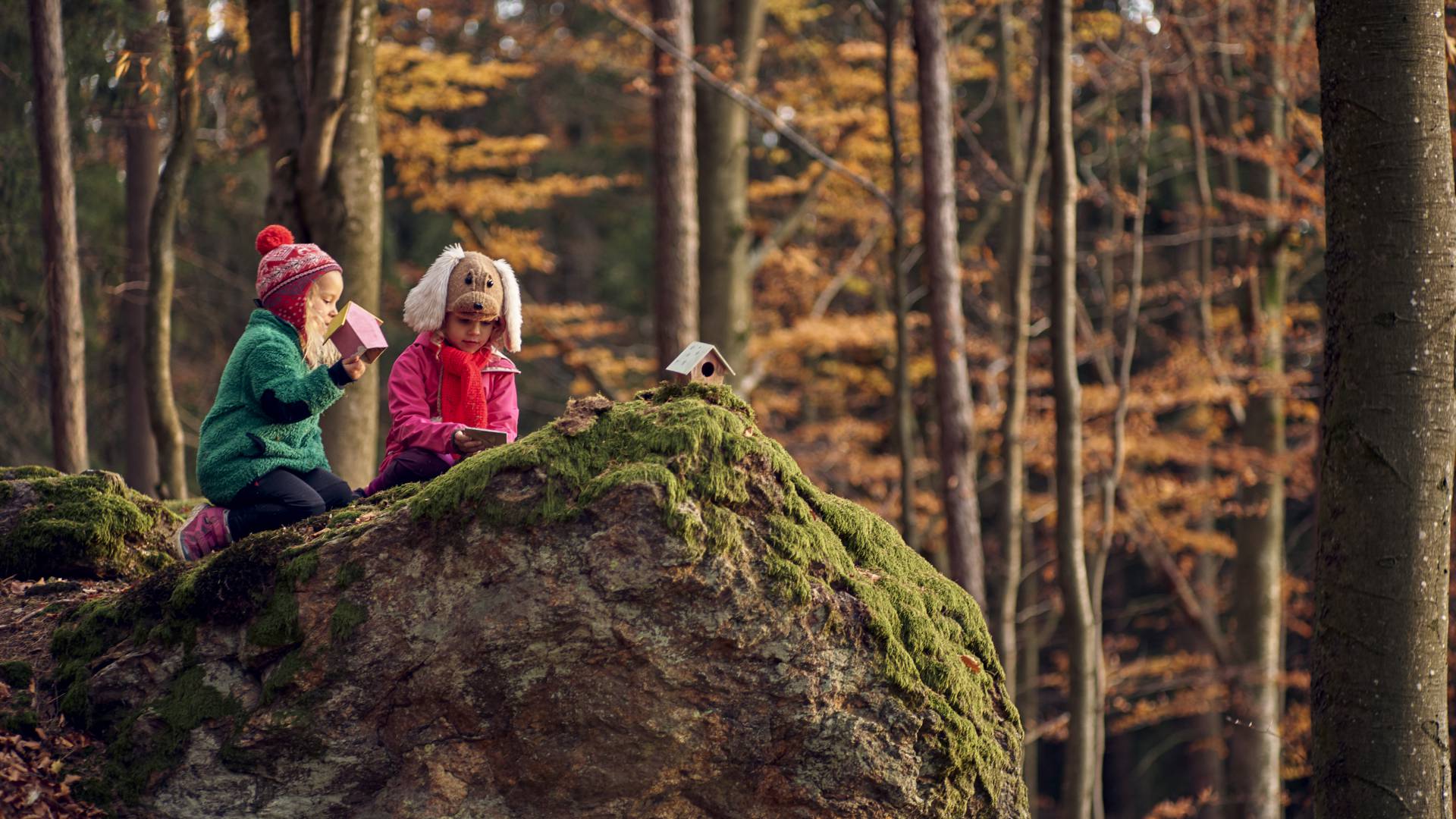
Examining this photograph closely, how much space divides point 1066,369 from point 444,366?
17.8 ft

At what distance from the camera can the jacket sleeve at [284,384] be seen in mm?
4727

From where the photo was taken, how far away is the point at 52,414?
819 cm

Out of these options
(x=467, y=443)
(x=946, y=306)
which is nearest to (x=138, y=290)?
(x=946, y=306)

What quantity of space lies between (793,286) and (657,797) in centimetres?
1458

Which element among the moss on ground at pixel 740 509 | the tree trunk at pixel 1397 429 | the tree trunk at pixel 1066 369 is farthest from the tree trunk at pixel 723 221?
the tree trunk at pixel 1397 429

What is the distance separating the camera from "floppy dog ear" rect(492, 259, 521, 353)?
510 cm

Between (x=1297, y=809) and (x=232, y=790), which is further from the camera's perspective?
(x=1297, y=809)

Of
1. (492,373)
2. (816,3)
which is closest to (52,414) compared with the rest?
(492,373)

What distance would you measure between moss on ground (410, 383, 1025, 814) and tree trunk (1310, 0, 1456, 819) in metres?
1.21

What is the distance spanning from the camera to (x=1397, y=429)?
4145mm

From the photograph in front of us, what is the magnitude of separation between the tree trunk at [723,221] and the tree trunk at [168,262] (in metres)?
5.64

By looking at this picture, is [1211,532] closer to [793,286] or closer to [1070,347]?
[793,286]

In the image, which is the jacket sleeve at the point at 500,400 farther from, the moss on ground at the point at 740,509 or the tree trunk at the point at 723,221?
the tree trunk at the point at 723,221

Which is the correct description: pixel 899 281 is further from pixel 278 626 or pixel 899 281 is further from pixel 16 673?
pixel 16 673
